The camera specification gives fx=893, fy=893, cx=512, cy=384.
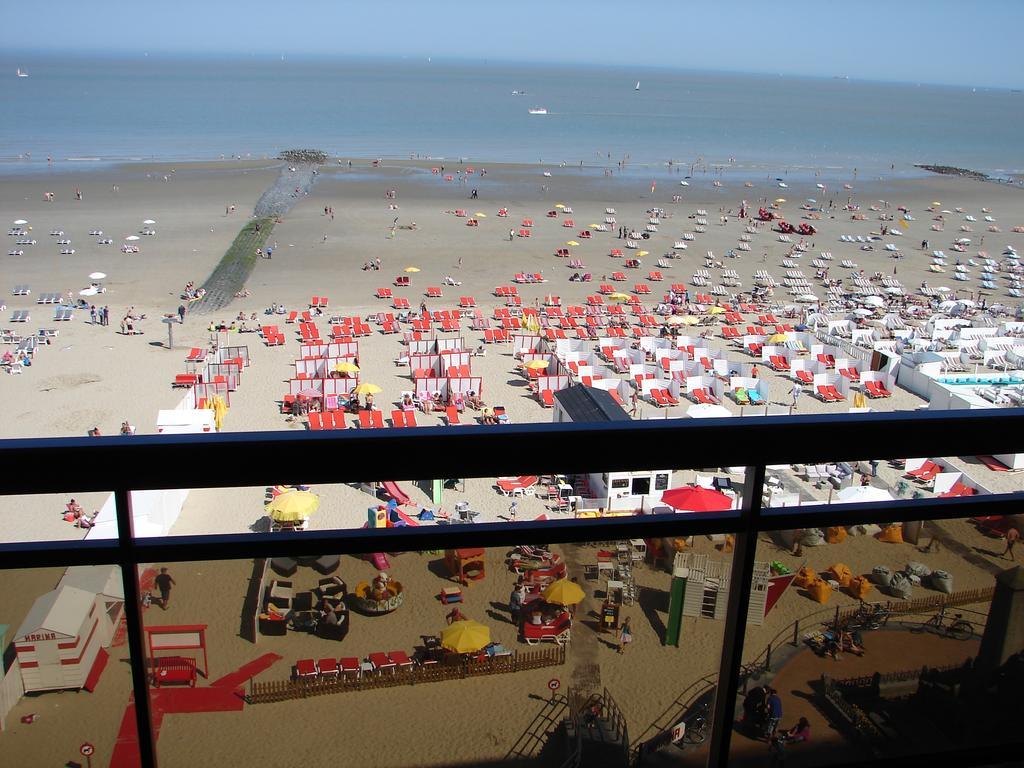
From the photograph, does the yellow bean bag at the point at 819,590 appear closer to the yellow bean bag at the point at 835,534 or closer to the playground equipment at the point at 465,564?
the yellow bean bag at the point at 835,534

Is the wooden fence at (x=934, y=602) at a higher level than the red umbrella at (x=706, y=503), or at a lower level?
lower

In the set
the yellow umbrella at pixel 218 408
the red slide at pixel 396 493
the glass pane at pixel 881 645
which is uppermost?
the glass pane at pixel 881 645

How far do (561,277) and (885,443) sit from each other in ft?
84.9

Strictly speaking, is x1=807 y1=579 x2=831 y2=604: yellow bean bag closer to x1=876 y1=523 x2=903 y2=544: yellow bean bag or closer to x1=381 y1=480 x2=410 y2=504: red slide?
x1=876 y1=523 x2=903 y2=544: yellow bean bag

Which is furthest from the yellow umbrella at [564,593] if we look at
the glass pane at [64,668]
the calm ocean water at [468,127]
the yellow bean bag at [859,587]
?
the calm ocean water at [468,127]

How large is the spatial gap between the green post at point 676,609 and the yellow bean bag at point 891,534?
1.10ft

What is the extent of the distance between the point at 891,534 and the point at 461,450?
2.52ft

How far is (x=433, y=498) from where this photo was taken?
312cm

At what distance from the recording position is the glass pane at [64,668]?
3.99 ft

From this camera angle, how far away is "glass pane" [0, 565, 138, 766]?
3.99 ft

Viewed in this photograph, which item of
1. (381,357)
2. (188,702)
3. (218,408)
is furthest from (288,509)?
(381,357)

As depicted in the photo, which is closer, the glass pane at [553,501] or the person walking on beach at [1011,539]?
the glass pane at [553,501]

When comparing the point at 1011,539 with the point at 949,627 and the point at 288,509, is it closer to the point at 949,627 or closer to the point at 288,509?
the point at 949,627

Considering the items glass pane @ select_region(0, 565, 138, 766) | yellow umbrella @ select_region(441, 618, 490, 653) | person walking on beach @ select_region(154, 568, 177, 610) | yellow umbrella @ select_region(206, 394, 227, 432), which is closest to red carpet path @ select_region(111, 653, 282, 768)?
glass pane @ select_region(0, 565, 138, 766)
